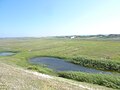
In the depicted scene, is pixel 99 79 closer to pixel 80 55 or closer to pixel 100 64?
pixel 100 64

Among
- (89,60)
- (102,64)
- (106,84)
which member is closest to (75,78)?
(106,84)

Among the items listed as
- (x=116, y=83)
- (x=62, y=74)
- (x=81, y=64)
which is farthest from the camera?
(x=81, y=64)

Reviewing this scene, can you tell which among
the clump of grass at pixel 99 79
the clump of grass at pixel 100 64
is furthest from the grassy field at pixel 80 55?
the clump of grass at pixel 99 79

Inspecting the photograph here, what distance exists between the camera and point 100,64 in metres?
48.7


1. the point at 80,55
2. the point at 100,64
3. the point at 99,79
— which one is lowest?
the point at 100,64

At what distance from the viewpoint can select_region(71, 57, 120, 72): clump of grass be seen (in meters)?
45.2

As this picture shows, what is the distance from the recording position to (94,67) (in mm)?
47812

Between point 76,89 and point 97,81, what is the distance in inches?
429

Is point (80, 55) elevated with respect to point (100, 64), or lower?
elevated

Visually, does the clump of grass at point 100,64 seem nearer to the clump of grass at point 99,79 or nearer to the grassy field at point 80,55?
the grassy field at point 80,55

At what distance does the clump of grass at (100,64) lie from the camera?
148 ft

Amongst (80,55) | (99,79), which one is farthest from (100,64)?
(99,79)

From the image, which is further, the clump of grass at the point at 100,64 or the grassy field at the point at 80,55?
the grassy field at the point at 80,55

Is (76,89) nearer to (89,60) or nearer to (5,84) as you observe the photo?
(5,84)
